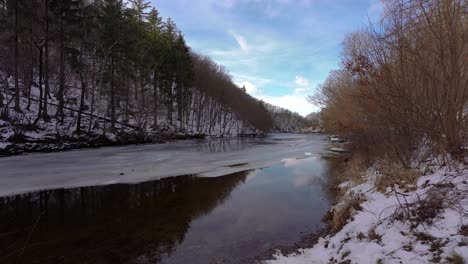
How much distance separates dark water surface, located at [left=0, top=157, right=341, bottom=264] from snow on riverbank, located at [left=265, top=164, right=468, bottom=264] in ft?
4.28

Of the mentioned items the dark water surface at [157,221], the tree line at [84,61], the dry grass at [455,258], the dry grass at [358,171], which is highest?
the tree line at [84,61]

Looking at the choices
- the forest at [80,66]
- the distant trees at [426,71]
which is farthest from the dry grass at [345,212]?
the forest at [80,66]

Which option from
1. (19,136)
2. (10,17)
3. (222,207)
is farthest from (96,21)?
(222,207)

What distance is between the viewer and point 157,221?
298 inches

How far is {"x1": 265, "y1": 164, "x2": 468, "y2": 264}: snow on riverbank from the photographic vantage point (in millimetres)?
3803

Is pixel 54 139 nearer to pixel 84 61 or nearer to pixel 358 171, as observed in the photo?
pixel 84 61

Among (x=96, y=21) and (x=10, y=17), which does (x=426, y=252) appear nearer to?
(x=10, y=17)

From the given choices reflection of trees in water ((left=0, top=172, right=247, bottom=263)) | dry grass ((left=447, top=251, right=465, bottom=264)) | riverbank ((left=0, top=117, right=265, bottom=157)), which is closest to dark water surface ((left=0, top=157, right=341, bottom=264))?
reflection of trees in water ((left=0, top=172, right=247, bottom=263))

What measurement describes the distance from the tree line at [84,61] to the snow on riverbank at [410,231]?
24158 millimetres

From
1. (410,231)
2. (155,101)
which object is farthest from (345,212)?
(155,101)

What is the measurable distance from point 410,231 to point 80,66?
2874 centimetres

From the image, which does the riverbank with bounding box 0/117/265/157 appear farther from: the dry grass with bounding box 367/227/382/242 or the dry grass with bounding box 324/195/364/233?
the dry grass with bounding box 367/227/382/242

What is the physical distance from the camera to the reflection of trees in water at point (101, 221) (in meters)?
5.69

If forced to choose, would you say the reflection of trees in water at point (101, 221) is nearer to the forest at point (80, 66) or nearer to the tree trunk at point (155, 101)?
the forest at point (80, 66)
